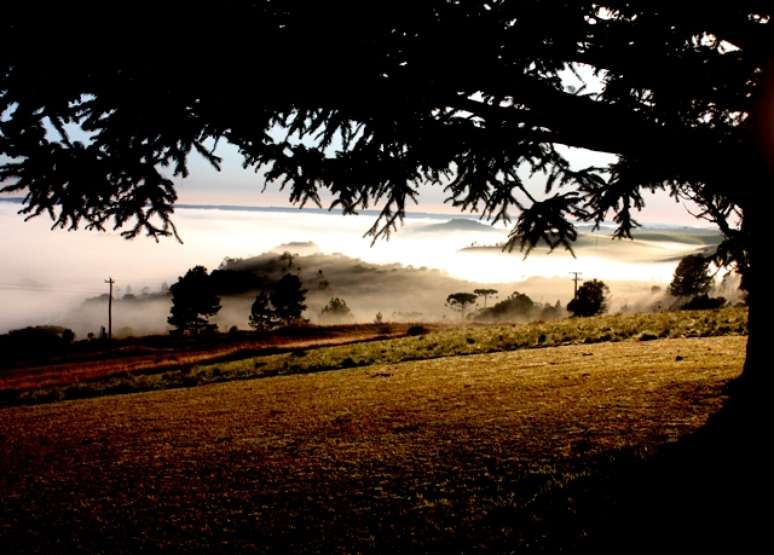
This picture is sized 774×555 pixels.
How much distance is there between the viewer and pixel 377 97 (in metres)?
5.27

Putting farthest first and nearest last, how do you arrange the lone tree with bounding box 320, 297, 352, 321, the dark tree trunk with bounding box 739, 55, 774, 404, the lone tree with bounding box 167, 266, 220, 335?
the lone tree with bounding box 320, 297, 352, 321 < the lone tree with bounding box 167, 266, 220, 335 < the dark tree trunk with bounding box 739, 55, 774, 404

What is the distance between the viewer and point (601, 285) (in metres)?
94.7

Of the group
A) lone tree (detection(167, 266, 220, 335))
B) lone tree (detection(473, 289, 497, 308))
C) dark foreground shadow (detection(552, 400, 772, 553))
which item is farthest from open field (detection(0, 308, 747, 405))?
lone tree (detection(473, 289, 497, 308))

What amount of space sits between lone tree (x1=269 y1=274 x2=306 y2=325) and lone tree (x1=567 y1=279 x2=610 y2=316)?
151 feet

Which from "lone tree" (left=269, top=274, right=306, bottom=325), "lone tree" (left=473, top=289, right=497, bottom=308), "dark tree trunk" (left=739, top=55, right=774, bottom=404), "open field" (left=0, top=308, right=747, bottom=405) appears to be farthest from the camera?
"lone tree" (left=473, top=289, right=497, bottom=308)

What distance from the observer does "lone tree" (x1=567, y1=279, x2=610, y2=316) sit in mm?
83938

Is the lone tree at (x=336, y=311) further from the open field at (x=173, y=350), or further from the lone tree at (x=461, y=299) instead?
the open field at (x=173, y=350)

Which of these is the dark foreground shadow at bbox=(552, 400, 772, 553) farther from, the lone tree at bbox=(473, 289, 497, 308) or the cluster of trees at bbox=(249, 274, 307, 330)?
the lone tree at bbox=(473, 289, 497, 308)

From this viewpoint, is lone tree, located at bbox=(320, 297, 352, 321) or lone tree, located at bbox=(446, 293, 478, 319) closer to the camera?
lone tree, located at bbox=(320, 297, 352, 321)

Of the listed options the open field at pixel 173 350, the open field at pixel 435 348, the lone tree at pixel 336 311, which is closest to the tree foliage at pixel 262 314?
the open field at pixel 173 350

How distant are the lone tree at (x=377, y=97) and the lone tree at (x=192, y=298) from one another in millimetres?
76266

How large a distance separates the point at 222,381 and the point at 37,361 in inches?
1625

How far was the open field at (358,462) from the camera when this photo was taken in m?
5.55

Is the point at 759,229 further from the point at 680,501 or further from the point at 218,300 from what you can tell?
the point at 218,300
